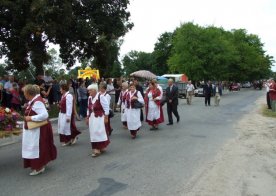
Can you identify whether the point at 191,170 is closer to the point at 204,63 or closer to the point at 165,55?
the point at 204,63

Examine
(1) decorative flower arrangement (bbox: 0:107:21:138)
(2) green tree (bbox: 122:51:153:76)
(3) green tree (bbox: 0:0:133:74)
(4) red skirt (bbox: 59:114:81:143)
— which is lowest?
(4) red skirt (bbox: 59:114:81:143)

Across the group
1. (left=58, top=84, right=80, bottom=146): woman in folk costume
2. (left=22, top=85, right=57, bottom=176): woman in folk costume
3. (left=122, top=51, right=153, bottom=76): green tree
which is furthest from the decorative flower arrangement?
(left=122, top=51, right=153, bottom=76): green tree

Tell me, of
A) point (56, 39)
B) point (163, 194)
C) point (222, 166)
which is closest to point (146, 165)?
point (222, 166)

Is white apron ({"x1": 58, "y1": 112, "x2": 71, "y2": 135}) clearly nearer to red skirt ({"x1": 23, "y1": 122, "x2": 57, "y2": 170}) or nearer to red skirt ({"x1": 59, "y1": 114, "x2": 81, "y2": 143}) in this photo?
red skirt ({"x1": 59, "y1": 114, "x2": 81, "y2": 143})

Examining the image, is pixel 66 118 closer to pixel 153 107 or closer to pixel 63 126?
pixel 63 126

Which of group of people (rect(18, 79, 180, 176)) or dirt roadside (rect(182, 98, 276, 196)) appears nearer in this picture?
dirt roadside (rect(182, 98, 276, 196))

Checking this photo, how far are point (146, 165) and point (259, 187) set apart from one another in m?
2.50

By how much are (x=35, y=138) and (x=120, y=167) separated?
1.84 metres

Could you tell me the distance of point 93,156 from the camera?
966 centimetres

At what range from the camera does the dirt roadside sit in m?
6.79

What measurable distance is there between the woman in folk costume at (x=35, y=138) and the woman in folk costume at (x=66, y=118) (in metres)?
2.46

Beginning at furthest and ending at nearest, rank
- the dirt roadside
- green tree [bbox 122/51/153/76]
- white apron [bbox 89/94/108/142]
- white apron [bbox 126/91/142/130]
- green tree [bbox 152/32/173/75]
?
green tree [bbox 122/51/153/76]
green tree [bbox 152/32/173/75]
white apron [bbox 126/91/142/130]
white apron [bbox 89/94/108/142]
the dirt roadside

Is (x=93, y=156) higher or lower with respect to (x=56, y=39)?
lower

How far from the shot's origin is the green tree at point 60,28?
20.9 metres
